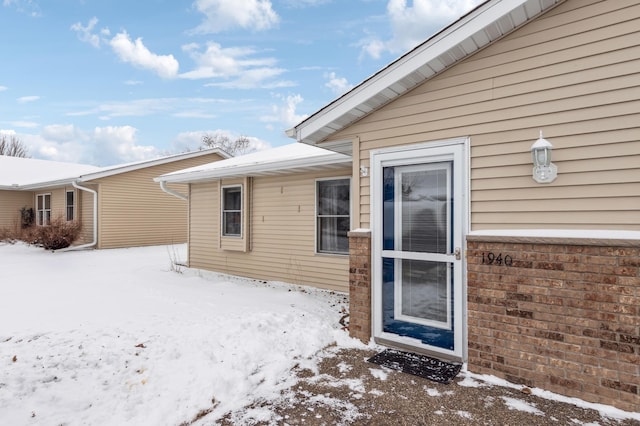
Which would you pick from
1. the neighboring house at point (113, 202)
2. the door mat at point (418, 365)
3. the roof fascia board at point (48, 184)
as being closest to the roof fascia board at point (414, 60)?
the door mat at point (418, 365)

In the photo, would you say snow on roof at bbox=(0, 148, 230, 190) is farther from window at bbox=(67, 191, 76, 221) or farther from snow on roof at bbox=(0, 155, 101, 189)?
window at bbox=(67, 191, 76, 221)

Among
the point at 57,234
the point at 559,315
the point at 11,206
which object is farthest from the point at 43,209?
the point at 559,315

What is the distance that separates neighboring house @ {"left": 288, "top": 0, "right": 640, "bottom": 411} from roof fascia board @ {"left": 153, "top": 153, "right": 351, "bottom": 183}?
190cm

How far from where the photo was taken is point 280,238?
283 inches

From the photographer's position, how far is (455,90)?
3.31m

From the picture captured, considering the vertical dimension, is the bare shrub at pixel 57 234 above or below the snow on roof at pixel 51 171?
below

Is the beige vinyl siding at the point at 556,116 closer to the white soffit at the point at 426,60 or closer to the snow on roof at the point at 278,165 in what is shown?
the white soffit at the point at 426,60

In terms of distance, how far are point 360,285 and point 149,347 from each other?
2339mm

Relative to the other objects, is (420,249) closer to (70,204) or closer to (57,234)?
(57,234)

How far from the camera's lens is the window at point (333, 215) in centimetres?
634

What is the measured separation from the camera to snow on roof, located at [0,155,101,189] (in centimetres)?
1544

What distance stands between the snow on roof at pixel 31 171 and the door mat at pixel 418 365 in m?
15.9

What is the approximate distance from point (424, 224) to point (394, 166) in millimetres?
703

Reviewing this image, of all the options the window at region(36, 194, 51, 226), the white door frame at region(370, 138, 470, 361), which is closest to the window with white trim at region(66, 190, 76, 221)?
the window at region(36, 194, 51, 226)
